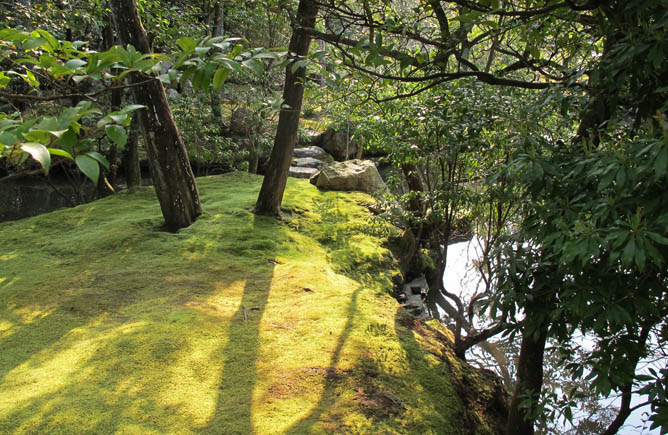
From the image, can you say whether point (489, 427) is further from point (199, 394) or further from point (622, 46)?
point (622, 46)

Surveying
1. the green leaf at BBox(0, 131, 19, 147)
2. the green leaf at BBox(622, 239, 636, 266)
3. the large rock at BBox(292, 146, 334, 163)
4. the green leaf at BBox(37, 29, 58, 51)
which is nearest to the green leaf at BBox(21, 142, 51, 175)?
the green leaf at BBox(0, 131, 19, 147)

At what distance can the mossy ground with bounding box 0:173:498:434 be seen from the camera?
Answer: 255 cm

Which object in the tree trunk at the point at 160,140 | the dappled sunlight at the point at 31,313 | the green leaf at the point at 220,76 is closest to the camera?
the green leaf at the point at 220,76

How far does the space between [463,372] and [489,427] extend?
497 mm

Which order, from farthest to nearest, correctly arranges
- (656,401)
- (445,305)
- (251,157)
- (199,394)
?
(251,157), (445,305), (199,394), (656,401)

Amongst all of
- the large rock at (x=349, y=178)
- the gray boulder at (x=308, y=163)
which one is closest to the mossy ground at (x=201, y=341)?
the large rock at (x=349, y=178)

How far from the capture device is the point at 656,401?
1.98 metres

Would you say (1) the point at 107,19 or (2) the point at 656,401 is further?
(1) the point at 107,19

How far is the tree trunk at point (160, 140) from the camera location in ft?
18.1

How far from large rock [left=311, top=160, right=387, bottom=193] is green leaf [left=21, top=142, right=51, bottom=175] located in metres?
8.71

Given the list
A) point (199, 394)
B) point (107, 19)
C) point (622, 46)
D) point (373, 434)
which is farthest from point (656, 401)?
point (107, 19)

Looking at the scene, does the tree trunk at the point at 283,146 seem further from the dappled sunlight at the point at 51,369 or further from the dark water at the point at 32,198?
the dark water at the point at 32,198

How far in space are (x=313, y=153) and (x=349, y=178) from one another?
17.4ft

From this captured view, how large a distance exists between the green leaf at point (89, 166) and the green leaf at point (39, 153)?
0.06m
